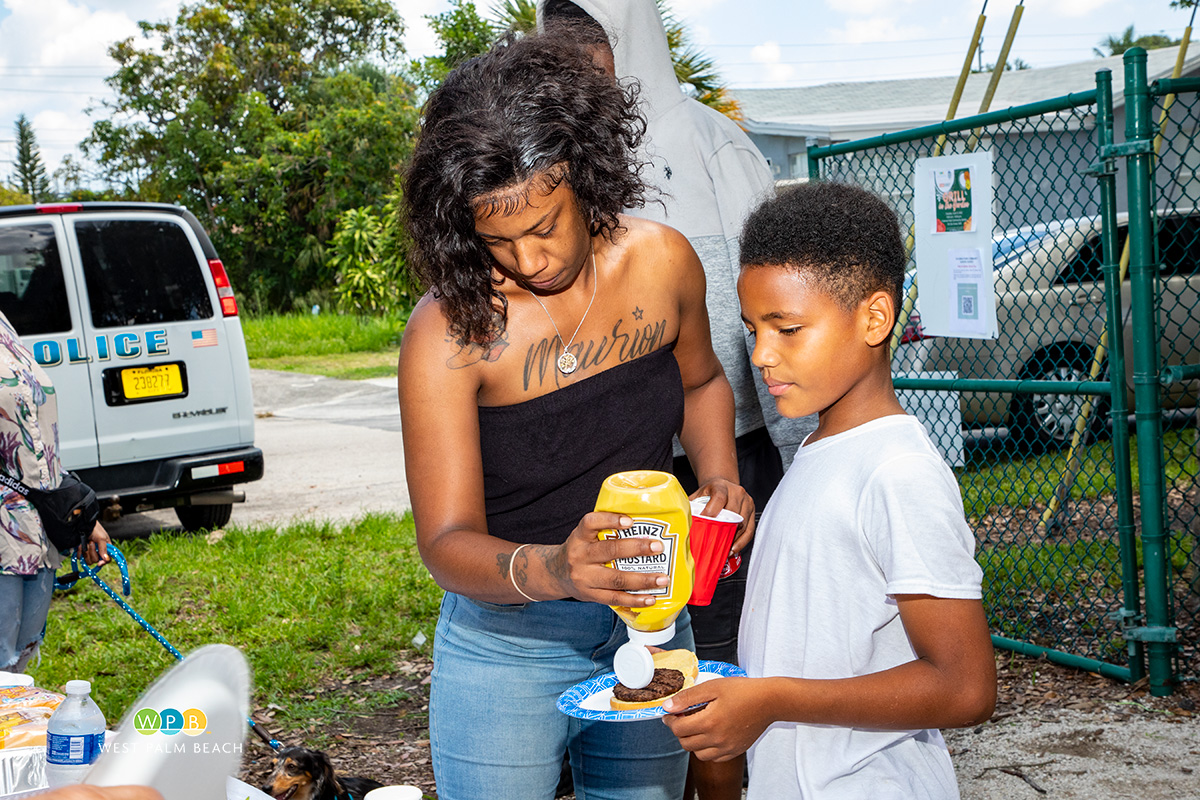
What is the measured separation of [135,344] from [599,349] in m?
5.40

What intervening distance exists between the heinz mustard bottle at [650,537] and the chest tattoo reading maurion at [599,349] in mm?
358

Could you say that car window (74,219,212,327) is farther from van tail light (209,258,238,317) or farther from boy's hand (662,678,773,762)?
boy's hand (662,678,773,762)

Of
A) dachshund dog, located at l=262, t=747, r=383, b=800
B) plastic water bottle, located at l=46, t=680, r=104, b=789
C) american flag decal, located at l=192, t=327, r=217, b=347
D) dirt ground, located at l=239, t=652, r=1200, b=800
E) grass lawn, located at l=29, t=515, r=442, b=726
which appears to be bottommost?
dirt ground, located at l=239, t=652, r=1200, b=800

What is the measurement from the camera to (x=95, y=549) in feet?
11.2

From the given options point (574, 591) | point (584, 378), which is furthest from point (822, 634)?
point (584, 378)

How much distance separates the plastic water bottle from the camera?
169 cm

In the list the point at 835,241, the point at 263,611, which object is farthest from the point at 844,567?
the point at 263,611

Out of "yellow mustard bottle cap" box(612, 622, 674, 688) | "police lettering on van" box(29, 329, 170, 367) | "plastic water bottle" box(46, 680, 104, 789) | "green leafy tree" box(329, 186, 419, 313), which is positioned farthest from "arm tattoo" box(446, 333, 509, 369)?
"green leafy tree" box(329, 186, 419, 313)

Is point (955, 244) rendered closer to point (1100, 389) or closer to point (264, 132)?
point (1100, 389)

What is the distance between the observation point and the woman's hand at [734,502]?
191cm

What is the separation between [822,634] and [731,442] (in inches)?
26.9

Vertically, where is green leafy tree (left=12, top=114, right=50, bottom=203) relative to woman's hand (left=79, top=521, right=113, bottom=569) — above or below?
above

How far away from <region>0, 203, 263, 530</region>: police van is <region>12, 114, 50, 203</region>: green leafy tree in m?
43.1

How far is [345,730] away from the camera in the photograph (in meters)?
4.28
